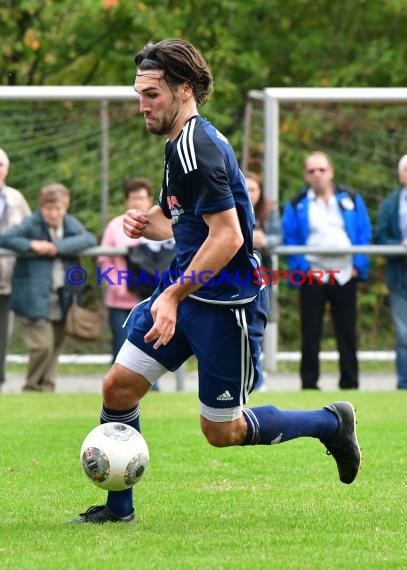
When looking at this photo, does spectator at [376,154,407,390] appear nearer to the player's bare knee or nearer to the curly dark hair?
the player's bare knee

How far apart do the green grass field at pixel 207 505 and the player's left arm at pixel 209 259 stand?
90 cm

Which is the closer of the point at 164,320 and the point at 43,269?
the point at 164,320

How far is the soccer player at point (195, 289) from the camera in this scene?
5.89m

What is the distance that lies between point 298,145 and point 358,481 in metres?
8.46

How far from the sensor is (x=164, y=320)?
5.84 m

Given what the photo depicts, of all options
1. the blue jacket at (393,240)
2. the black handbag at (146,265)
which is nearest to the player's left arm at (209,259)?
the black handbag at (146,265)

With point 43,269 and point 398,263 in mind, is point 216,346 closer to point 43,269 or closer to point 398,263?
point 43,269

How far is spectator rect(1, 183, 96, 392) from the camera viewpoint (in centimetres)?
1284

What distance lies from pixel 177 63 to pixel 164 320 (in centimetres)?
116

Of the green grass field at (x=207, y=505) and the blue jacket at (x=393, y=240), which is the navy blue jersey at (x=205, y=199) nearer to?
the green grass field at (x=207, y=505)

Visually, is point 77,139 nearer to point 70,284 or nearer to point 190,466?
point 70,284

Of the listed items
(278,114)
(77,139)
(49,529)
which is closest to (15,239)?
(77,139)

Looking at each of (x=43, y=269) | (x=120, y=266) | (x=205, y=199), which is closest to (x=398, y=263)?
(x=120, y=266)

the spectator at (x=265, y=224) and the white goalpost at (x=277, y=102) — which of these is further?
the white goalpost at (x=277, y=102)
